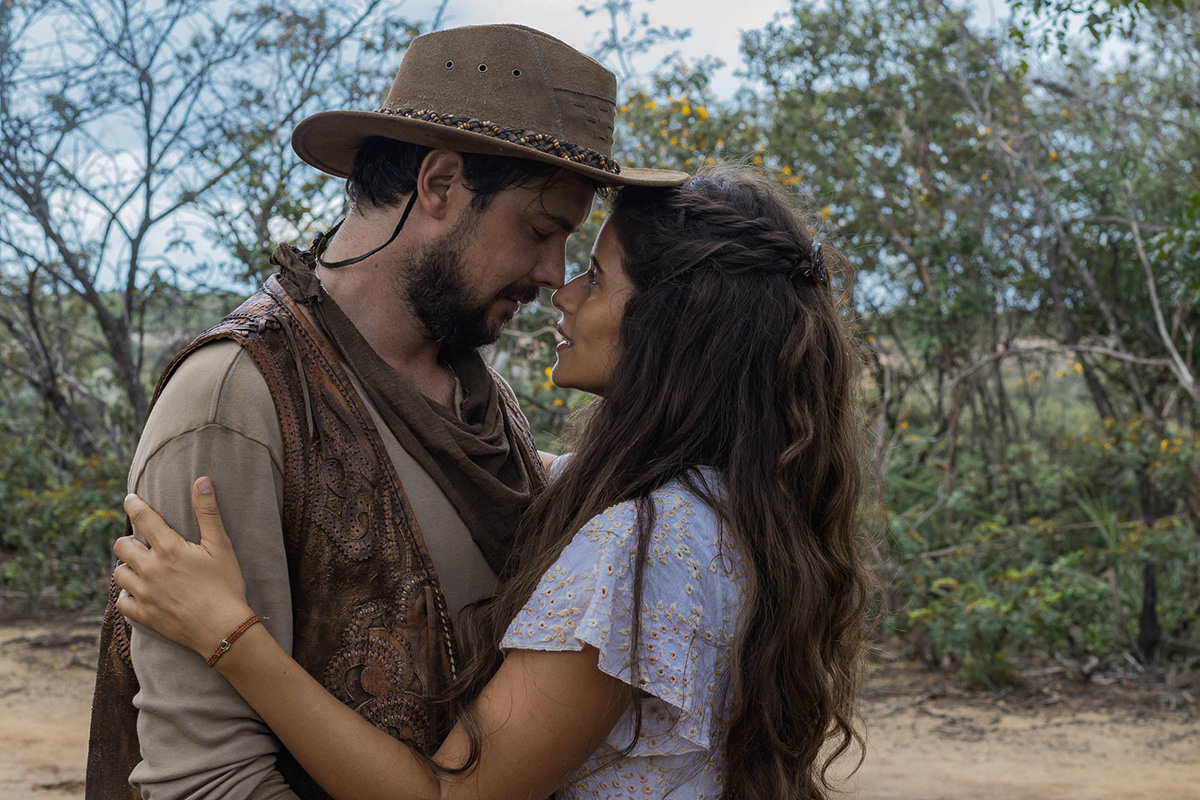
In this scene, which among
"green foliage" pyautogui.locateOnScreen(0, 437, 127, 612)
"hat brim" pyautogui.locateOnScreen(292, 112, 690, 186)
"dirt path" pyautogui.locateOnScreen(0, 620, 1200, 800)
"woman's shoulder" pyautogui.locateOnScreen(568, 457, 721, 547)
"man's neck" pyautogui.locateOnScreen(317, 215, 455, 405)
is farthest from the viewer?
"green foliage" pyautogui.locateOnScreen(0, 437, 127, 612)

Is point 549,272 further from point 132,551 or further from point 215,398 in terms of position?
point 132,551

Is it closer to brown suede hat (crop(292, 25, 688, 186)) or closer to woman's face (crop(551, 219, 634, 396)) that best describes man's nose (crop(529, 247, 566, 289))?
woman's face (crop(551, 219, 634, 396))

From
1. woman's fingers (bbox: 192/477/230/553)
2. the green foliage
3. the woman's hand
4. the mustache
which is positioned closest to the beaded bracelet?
the woman's hand

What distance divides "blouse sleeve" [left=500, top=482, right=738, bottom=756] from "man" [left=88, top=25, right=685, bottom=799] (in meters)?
0.28

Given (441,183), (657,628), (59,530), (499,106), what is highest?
(499,106)

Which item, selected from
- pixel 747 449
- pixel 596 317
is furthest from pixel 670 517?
pixel 596 317

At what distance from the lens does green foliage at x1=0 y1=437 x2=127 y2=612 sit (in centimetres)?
634

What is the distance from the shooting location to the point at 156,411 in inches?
61.4

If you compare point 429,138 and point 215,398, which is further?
point 429,138

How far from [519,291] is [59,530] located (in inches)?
230

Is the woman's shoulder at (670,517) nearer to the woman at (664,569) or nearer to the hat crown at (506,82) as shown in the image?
the woman at (664,569)

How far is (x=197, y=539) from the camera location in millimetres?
1483

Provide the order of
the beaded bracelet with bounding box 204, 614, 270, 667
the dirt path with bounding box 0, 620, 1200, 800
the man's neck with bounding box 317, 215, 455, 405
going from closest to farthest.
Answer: the beaded bracelet with bounding box 204, 614, 270, 667, the man's neck with bounding box 317, 215, 455, 405, the dirt path with bounding box 0, 620, 1200, 800

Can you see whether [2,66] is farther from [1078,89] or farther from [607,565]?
[1078,89]
